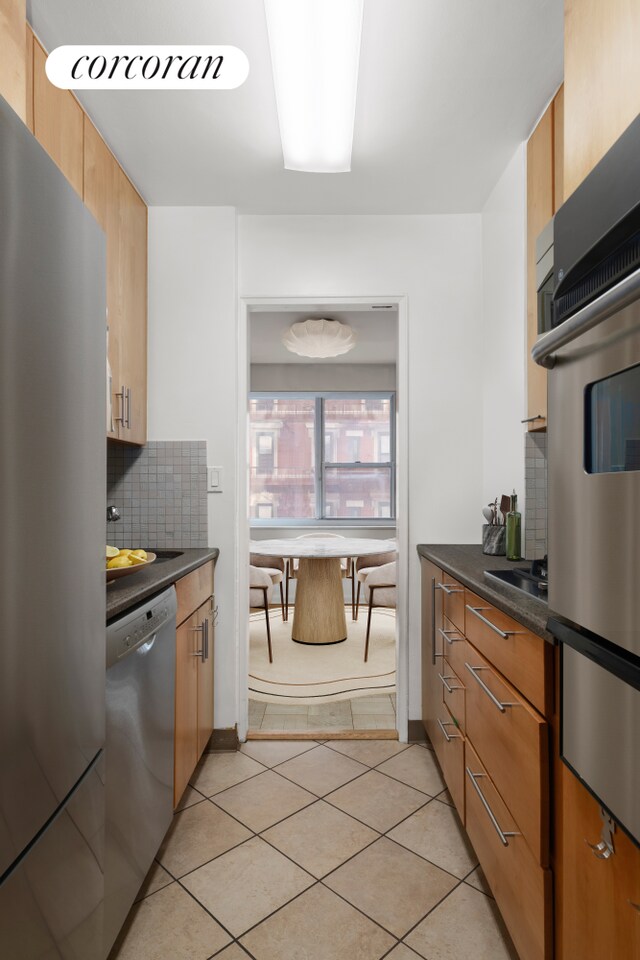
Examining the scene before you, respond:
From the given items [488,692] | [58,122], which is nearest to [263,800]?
[488,692]

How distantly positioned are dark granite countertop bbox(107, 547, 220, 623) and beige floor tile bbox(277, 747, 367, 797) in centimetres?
97

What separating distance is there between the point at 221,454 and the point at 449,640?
1.34 m

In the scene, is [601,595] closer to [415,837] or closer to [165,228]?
[415,837]

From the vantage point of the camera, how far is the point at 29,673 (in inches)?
30.5

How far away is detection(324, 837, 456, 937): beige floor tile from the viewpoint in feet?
5.25

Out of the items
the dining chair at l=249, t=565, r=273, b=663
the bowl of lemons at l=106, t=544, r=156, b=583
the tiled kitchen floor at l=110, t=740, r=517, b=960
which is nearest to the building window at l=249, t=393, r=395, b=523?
the dining chair at l=249, t=565, r=273, b=663

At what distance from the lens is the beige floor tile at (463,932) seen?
1454mm

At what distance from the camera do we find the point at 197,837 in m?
1.96

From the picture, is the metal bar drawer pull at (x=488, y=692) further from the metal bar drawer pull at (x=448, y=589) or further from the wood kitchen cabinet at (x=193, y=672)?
the wood kitchen cabinet at (x=193, y=672)

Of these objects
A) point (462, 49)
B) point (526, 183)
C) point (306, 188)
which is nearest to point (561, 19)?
point (462, 49)

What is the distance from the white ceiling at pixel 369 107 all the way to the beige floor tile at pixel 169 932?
2.47m

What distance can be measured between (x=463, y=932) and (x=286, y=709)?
1.68 m

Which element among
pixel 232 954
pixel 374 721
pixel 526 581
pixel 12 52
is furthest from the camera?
pixel 374 721

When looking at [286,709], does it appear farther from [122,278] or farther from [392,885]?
[122,278]
